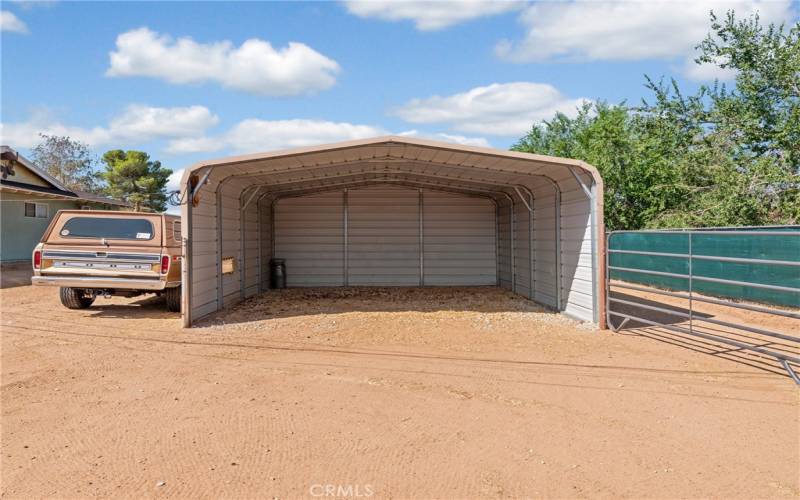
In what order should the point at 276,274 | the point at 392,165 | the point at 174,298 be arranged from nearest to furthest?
the point at 174,298
the point at 392,165
the point at 276,274

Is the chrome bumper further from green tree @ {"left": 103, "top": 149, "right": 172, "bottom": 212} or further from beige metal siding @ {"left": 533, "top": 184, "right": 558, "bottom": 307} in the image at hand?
green tree @ {"left": 103, "top": 149, "right": 172, "bottom": 212}

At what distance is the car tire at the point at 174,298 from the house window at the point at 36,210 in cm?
1183

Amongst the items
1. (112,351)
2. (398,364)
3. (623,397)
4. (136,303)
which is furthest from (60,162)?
(623,397)

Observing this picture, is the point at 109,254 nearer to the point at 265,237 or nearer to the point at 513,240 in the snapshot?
the point at 265,237

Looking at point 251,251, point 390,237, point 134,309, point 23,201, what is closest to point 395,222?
point 390,237

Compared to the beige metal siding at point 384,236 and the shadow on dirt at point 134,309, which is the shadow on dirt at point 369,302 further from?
the shadow on dirt at point 134,309

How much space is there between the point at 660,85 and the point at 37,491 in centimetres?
1849

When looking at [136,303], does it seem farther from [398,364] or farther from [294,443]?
[294,443]

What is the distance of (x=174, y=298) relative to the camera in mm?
10055

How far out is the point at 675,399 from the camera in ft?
16.8

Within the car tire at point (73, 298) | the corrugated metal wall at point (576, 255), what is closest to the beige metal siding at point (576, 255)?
the corrugated metal wall at point (576, 255)

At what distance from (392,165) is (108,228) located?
217 inches

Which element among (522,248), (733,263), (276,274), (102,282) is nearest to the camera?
(102,282)

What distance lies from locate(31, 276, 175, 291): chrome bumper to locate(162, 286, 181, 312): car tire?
0.76 meters
